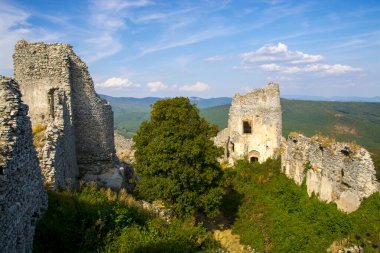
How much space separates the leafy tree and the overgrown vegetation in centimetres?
284

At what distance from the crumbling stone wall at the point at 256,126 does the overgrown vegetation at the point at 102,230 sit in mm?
12825

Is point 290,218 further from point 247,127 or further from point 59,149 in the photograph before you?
point 247,127

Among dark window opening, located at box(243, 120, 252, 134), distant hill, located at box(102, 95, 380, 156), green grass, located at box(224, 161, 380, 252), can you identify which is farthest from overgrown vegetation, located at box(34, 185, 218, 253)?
distant hill, located at box(102, 95, 380, 156)

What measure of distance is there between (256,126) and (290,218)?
9278mm

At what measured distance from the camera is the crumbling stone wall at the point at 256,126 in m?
22.0

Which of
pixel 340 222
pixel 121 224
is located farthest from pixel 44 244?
pixel 340 222

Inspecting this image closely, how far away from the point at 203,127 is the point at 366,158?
20.5 ft

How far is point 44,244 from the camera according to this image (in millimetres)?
7254

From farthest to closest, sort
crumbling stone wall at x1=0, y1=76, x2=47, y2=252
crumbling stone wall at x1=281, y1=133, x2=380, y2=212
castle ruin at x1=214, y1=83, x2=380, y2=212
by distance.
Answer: castle ruin at x1=214, y1=83, x2=380, y2=212
crumbling stone wall at x1=281, y1=133, x2=380, y2=212
crumbling stone wall at x1=0, y1=76, x2=47, y2=252

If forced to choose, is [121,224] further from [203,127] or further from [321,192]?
[321,192]

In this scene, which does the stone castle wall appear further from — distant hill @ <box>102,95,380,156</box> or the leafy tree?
distant hill @ <box>102,95,380,156</box>

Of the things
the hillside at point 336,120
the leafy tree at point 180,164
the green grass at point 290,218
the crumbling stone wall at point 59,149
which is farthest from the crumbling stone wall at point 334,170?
the hillside at point 336,120

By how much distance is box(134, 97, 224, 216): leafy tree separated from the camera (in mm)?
13172

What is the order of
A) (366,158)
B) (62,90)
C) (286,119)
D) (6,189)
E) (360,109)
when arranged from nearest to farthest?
(6,189)
(366,158)
(62,90)
(286,119)
(360,109)
